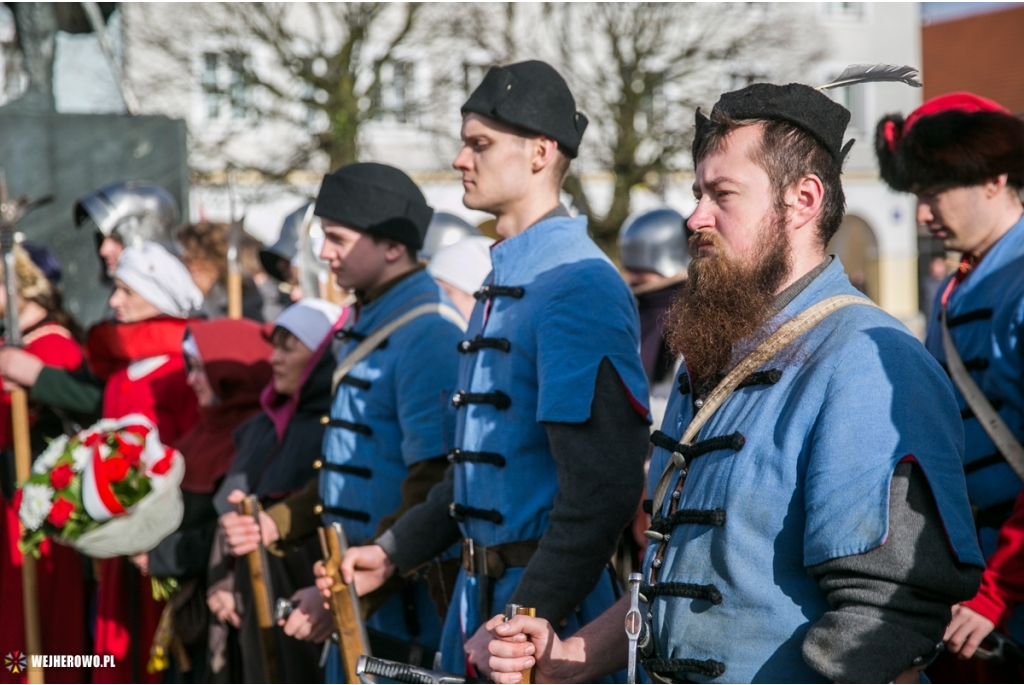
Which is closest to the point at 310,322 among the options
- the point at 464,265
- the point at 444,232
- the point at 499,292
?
the point at 464,265

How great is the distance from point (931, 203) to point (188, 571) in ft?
11.3

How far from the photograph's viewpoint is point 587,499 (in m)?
3.04

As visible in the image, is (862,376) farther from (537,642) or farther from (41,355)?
(41,355)

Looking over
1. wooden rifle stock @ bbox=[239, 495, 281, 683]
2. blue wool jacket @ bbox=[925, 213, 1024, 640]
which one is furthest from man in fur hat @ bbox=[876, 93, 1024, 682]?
wooden rifle stock @ bbox=[239, 495, 281, 683]

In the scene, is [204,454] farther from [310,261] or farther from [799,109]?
[799,109]

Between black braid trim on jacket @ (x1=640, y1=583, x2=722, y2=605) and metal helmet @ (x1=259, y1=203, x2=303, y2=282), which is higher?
metal helmet @ (x1=259, y1=203, x2=303, y2=282)

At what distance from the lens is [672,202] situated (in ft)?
97.3

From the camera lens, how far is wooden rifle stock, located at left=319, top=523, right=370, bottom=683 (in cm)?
368

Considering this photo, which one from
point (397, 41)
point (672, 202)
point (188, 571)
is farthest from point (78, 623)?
point (672, 202)

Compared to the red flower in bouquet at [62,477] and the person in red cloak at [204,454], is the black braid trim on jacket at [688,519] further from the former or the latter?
the person in red cloak at [204,454]

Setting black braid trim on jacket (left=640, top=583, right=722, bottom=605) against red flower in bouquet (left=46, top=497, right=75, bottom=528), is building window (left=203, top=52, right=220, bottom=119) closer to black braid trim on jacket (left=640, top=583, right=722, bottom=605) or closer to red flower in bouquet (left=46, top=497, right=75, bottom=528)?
red flower in bouquet (left=46, top=497, right=75, bottom=528)

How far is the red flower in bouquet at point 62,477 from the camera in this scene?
4957mm

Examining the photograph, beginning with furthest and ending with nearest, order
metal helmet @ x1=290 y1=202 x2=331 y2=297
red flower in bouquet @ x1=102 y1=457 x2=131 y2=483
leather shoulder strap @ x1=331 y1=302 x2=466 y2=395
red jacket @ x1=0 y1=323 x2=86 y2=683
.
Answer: metal helmet @ x1=290 y1=202 x2=331 y2=297 < red jacket @ x1=0 y1=323 x2=86 y2=683 < red flower in bouquet @ x1=102 y1=457 x2=131 y2=483 < leather shoulder strap @ x1=331 y1=302 x2=466 y2=395

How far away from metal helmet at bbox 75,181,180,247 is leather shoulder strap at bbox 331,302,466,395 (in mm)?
3851
